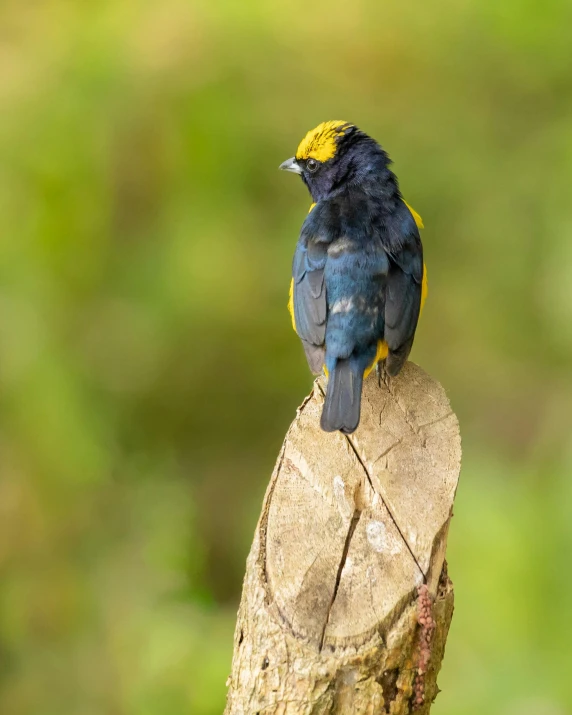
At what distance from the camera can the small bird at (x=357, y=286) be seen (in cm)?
339

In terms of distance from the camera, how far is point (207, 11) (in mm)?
6168

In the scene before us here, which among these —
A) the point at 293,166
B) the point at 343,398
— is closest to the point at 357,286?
the point at 343,398

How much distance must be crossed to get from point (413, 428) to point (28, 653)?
3.13 m

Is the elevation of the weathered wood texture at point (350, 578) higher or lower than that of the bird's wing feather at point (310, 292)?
lower

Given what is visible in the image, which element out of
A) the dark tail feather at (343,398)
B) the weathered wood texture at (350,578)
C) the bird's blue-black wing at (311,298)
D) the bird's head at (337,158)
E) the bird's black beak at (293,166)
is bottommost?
the weathered wood texture at (350,578)

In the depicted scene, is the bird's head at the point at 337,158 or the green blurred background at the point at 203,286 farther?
the green blurred background at the point at 203,286

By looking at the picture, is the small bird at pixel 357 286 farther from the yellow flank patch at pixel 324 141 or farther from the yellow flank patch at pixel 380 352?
the yellow flank patch at pixel 324 141

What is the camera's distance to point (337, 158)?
4.25 meters

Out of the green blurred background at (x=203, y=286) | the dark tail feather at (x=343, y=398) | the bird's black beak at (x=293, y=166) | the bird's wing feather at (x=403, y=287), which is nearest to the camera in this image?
the dark tail feather at (x=343, y=398)

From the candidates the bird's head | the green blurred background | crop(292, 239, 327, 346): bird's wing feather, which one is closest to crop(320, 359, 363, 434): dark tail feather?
crop(292, 239, 327, 346): bird's wing feather

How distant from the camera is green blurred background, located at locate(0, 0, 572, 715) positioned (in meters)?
5.02

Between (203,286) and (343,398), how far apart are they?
2.91m

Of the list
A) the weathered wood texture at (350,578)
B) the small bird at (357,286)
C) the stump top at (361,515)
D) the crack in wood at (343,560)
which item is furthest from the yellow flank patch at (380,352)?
the crack in wood at (343,560)

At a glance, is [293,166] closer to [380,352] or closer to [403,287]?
[403,287]
